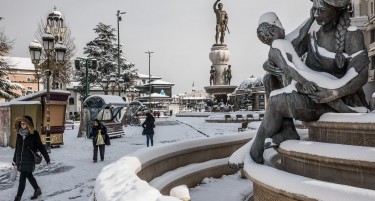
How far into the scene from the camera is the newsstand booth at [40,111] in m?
15.9

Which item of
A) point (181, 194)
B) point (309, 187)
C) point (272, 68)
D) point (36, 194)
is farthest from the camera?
point (36, 194)

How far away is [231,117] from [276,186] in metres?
28.0

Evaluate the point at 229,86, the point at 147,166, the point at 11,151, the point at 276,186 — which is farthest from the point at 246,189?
the point at 229,86

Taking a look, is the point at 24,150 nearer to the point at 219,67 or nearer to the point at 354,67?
the point at 354,67

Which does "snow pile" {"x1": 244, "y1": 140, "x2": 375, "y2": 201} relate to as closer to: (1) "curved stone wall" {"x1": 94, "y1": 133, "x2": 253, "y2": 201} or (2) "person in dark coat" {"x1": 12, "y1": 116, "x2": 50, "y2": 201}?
(1) "curved stone wall" {"x1": 94, "y1": 133, "x2": 253, "y2": 201}

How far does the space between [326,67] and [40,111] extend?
574 inches

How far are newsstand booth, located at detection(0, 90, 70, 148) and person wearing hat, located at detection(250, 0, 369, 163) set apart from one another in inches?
541

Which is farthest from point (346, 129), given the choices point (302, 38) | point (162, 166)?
point (162, 166)

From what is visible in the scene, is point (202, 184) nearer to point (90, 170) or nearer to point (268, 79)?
point (268, 79)

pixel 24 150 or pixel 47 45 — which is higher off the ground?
pixel 47 45

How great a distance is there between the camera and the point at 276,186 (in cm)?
349

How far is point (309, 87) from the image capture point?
3.80m

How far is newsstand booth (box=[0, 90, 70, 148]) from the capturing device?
1594cm

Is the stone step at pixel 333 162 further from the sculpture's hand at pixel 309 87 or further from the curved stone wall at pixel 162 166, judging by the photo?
the curved stone wall at pixel 162 166
